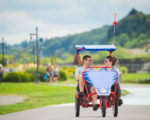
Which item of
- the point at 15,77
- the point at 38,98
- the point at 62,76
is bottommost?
the point at 62,76

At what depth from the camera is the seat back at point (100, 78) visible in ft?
31.4

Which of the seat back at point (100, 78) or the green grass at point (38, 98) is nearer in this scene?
the seat back at point (100, 78)

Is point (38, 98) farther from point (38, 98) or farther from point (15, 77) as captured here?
point (15, 77)

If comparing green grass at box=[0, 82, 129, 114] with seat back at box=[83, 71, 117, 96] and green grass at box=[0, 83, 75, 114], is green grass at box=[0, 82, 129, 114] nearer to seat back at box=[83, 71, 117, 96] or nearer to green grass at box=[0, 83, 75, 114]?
green grass at box=[0, 83, 75, 114]

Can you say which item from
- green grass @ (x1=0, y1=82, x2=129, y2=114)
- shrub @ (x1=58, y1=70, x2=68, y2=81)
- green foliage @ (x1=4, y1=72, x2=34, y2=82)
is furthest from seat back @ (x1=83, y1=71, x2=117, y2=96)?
shrub @ (x1=58, y1=70, x2=68, y2=81)

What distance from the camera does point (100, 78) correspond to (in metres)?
9.69

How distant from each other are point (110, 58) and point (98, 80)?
0.66 metres

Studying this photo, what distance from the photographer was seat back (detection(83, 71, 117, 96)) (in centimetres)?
959

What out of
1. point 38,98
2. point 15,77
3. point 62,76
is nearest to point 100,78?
point 38,98

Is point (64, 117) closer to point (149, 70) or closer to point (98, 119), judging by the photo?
point (98, 119)

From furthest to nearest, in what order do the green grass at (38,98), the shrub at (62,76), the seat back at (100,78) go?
the shrub at (62,76)
the green grass at (38,98)
the seat back at (100,78)

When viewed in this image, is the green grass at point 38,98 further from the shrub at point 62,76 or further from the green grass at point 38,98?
the shrub at point 62,76

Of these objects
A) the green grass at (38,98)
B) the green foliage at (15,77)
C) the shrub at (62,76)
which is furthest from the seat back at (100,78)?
the shrub at (62,76)

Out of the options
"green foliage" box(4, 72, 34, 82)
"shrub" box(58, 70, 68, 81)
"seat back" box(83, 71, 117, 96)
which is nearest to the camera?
"seat back" box(83, 71, 117, 96)
